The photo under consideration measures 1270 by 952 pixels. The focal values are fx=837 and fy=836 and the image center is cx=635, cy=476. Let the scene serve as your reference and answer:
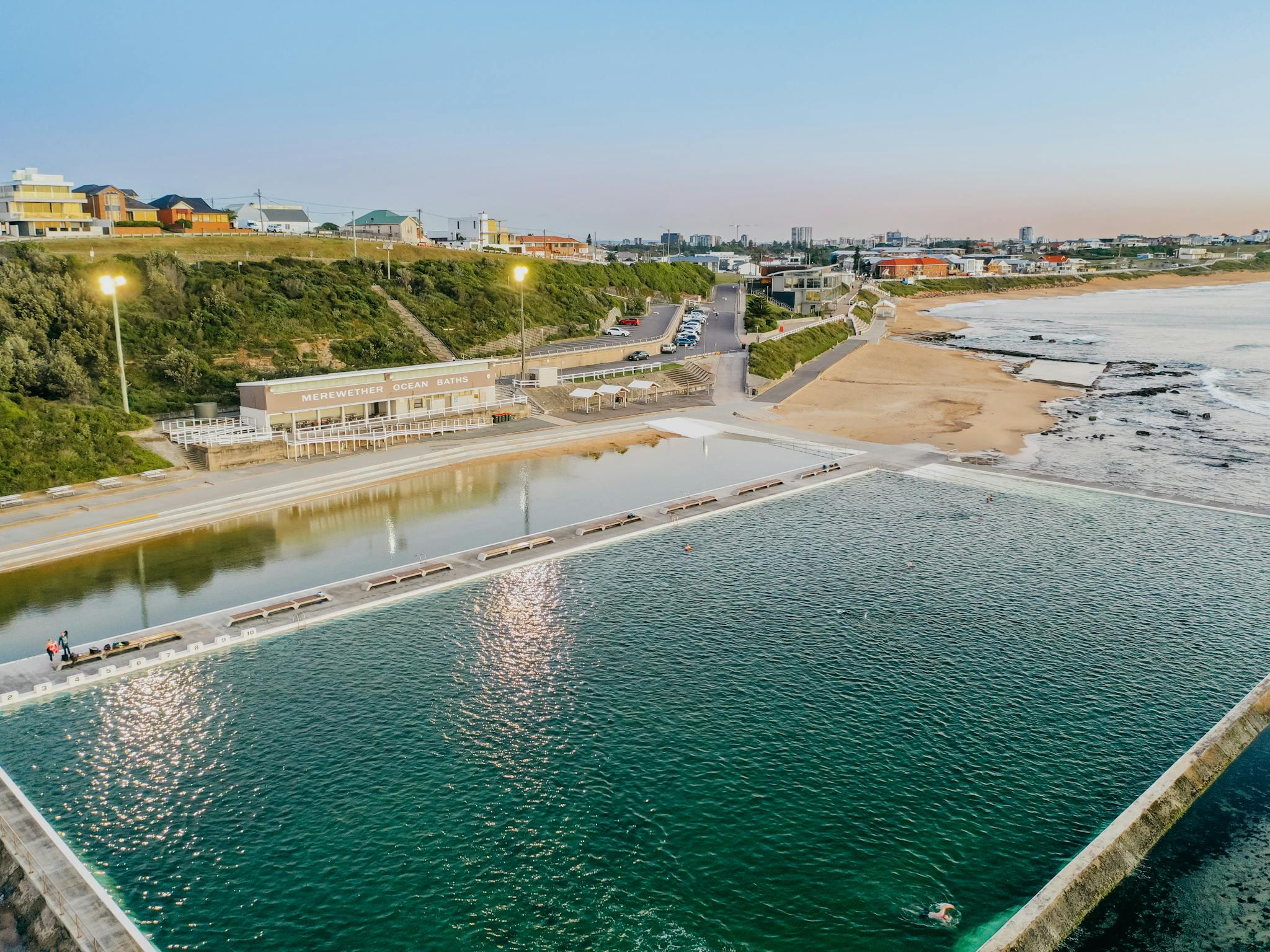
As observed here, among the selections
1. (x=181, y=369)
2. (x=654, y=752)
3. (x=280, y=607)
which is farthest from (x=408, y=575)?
(x=181, y=369)

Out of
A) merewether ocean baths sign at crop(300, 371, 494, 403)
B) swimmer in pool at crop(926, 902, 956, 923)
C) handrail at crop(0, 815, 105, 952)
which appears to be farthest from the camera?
merewether ocean baths sign at crop(300, 371, 494, 403)

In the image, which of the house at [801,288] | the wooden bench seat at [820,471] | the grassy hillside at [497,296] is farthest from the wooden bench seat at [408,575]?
the house at [801,288]

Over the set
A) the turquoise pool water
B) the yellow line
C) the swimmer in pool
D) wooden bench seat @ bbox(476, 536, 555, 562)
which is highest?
the yellow line

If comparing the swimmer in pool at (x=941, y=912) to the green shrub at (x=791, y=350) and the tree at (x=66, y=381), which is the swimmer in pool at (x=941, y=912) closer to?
the tree at (x=66, y=381)

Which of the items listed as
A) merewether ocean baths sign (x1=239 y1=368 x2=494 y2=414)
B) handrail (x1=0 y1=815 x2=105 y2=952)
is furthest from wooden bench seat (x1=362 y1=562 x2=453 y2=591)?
merewether ocean baths sign (x1=239 y1=368 x2=494 y2=414)

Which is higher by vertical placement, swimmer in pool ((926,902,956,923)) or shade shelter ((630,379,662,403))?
shade shelter ((630,379,662,403))

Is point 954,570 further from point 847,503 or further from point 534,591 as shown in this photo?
point 534,591

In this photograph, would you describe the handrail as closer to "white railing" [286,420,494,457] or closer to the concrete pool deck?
the concrete pool deck
